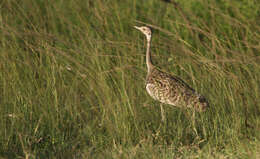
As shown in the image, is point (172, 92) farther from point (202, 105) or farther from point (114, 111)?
point (114, 111)

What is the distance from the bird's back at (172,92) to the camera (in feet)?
15.3

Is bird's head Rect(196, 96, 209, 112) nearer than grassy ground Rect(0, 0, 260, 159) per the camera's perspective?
No

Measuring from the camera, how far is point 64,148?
4.31m

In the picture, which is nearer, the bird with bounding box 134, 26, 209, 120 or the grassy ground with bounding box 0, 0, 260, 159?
the grassy ground with bounding box 0, 0, 260, 159

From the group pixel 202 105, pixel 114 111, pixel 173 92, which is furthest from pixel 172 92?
pixel 114 111

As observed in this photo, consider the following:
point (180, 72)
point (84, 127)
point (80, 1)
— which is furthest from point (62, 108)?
point (80, 1)

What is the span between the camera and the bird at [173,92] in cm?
467

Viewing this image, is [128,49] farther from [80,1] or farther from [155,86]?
[80,1]

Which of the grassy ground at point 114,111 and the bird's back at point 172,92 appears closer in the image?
the grassy ground at point 114,111

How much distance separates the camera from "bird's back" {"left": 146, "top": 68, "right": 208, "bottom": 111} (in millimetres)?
4672

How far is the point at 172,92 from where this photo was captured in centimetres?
486

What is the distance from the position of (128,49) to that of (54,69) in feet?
2.92

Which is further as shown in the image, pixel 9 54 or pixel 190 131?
pixel 9 54

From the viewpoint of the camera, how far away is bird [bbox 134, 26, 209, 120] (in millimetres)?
4667
